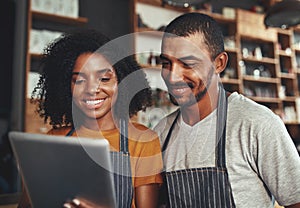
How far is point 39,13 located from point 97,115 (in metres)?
2.73

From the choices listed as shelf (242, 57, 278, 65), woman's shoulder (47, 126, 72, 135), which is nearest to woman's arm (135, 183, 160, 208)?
woman's shoulder (47, 126, 72, 135)

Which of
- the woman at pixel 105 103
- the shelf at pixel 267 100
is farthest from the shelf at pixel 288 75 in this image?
the woman at pixel 105 103

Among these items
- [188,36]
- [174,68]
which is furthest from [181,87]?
[188,36]

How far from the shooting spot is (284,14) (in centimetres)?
244

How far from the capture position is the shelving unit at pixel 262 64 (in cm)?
510

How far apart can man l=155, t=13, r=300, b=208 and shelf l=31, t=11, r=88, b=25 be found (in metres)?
2.75

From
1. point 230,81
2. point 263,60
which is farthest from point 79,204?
point 263,60

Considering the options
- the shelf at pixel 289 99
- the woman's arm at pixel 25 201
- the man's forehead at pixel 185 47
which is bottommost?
the woman's arm at pixel 25 201

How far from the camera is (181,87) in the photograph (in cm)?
117

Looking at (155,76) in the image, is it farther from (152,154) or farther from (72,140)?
(72,140)

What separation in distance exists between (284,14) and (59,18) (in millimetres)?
2372

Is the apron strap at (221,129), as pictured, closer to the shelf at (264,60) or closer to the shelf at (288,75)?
the shelf at (264,60)

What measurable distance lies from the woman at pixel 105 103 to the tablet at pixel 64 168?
0.06 meters

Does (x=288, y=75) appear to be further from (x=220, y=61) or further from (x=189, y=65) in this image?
(x=189, y=65)
